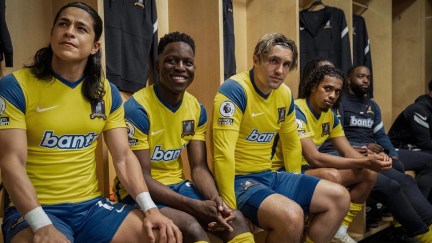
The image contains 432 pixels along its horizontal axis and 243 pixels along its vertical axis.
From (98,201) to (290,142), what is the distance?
1.09 m

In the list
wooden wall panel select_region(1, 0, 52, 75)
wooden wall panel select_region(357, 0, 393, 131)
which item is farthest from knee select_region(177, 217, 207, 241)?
wooden wall panel select_region(357, 0, 393, 131)

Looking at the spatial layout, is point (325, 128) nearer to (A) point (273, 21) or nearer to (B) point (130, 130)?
(A) point (273, 21)

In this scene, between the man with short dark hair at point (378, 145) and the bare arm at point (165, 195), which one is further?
→ the man with short dark hair at point (378, 145)

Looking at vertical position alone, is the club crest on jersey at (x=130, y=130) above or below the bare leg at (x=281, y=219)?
above

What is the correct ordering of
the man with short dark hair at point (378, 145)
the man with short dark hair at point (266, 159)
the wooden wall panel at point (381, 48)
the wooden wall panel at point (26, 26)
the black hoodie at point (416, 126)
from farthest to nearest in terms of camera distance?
the wooden wall panel at point (381, 48) < the black hoodie at point (416, 126) < the man with short dark hair at point (378, 145) < the wooden wall panel at point (26, 26) < the man with short dark hair at point (266, 159)

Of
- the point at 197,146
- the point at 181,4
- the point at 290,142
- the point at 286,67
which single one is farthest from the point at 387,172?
the point at 181,4

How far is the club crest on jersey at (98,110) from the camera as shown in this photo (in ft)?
5.22

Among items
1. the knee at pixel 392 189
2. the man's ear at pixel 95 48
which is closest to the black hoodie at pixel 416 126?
the knee at pixel 392 189

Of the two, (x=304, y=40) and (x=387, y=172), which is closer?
(x=387, y=172)

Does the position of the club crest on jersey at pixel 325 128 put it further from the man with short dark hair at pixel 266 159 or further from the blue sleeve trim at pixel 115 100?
the blue sleeve trim at pixel 115 100

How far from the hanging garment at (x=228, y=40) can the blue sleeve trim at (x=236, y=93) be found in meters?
0.99

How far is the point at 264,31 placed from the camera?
338cm

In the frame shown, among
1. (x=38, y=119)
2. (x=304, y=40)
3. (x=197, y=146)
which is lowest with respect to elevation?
(x=197, y=146)

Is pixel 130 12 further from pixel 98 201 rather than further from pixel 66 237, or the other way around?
pixel 66 237
